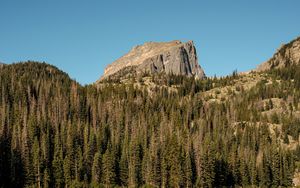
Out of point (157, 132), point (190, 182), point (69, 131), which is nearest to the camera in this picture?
point (190, 182)

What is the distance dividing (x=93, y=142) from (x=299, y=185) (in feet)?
240

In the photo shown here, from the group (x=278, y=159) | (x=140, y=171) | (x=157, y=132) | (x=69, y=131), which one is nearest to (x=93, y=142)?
(x=69, y=131)

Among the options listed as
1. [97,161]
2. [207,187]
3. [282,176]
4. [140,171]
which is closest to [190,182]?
[207,187]

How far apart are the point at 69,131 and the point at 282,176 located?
77.3 m

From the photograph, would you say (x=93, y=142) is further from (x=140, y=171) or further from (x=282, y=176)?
(x=282, y=176)

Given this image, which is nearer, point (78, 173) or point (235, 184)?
point (78, 173)

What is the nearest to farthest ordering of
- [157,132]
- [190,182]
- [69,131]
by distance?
[190,182] < [69,131] < [157,132]

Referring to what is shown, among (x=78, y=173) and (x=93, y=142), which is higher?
(x=93, y=142)

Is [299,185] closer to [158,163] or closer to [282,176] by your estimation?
[282,176]

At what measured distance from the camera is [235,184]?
17162 cm

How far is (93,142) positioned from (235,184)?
51233mm

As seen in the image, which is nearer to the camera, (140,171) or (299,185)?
(140,171)

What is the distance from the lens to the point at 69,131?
563ft

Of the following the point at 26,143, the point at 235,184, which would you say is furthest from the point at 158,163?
the point at 26,143
